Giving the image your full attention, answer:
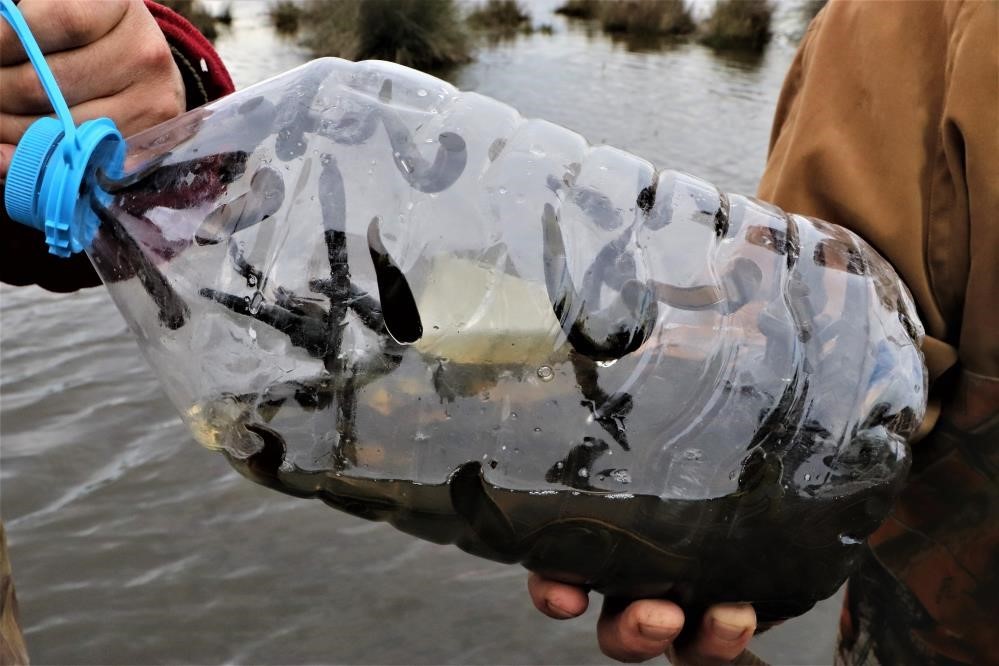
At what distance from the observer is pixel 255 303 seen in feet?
4.39

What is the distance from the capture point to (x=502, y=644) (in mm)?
3225

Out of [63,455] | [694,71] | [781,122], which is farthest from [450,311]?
[694,71]

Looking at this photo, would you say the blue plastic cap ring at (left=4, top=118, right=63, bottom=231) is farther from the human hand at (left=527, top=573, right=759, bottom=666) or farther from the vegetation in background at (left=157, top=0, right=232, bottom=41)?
the vegetation in background at (left=157, top=0, right=232, bottom=41)

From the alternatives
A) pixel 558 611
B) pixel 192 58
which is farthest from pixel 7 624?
pixel 192 58

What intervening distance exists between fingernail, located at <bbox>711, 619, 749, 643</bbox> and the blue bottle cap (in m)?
1.18

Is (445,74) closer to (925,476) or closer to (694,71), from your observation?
(694,71)

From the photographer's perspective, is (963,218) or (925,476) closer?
(963,218)

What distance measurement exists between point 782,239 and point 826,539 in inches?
21.1

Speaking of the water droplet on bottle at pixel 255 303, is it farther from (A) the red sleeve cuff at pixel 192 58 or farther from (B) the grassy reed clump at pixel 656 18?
(B) the grassy reed clump at pixel 656 18

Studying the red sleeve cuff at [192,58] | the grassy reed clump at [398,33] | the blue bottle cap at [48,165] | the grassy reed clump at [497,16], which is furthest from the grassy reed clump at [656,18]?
the blue bottle cap at [48,165]

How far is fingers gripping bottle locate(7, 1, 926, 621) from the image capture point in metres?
1.31

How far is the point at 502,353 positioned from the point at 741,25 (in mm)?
19369

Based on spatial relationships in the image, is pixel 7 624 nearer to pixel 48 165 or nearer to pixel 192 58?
pixel 48 165

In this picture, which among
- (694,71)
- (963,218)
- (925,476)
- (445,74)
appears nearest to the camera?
(963,218)
